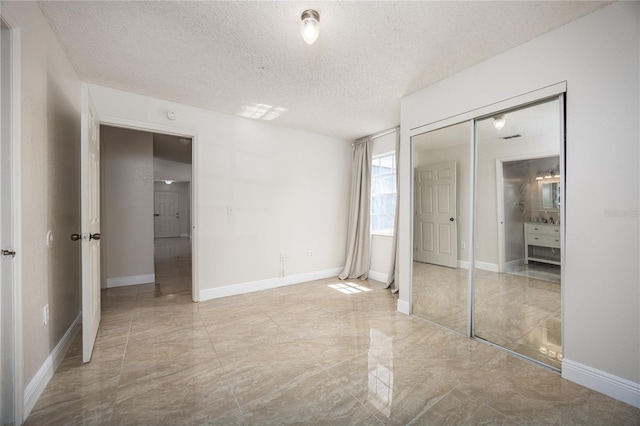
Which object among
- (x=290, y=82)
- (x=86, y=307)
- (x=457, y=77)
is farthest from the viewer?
(x=290, y=82)

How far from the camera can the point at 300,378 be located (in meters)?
1.87

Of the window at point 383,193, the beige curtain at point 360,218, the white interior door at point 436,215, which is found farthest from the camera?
the beige curtain at point 360,218

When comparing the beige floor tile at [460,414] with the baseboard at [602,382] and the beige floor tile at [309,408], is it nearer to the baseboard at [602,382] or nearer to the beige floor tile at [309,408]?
the beige floor tile at [309,408]

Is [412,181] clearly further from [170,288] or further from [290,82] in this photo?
[170,288]

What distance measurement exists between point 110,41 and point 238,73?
3.27 ft

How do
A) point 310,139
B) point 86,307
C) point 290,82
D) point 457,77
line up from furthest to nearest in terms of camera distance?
point 310,139, point 290,82, point 457,77, point 86,307

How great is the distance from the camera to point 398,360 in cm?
210

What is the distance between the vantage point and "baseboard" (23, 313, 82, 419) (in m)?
1.54

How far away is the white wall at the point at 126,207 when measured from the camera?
13.2ft

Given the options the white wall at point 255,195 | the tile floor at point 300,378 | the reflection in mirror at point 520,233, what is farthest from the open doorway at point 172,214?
the reflection in mirror at point 520,233

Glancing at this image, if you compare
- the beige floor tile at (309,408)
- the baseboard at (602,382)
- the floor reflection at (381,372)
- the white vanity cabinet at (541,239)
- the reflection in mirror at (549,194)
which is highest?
the reflection in mirror at (549,194)

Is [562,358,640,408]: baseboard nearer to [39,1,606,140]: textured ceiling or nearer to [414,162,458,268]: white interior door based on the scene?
[414,162,458,268]: white interior door

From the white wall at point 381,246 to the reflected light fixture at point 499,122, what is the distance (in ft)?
6.38

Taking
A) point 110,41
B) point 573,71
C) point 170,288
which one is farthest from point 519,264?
point 170,288
